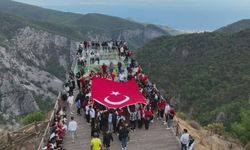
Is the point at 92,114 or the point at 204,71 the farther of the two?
the point at 204,71

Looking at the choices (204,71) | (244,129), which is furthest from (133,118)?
(204,71)

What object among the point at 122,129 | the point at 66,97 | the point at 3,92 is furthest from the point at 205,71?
the point at 122,129

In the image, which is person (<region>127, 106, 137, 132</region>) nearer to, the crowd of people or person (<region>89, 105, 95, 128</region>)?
the crowd of people

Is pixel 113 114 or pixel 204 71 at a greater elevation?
pixel 113 114

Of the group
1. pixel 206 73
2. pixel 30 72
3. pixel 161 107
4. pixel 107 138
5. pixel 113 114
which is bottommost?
pixel 30 72

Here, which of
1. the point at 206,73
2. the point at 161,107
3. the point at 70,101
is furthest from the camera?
the point at 206,73

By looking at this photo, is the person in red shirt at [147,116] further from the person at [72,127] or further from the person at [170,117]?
the person at [72,127]

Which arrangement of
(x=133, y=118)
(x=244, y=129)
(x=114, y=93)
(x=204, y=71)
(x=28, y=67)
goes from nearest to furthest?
1. (x=133, y=118)
2. (x=114, y=93)
3. (x=244, y=129)
4. (x=204, y=71)
5. (x=28, y=67)

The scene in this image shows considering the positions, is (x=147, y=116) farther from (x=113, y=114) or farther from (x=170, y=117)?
(x=113, y=114)

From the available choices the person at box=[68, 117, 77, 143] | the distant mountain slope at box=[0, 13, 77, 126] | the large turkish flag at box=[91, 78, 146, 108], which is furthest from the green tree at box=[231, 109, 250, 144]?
the distant mountain slope at box=[0, 13, 77, 126]
